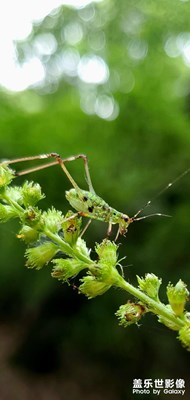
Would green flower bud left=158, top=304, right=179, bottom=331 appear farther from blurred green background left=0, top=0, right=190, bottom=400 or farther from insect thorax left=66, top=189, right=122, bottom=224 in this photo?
blurred green background left=0, top=0, right=190, bottom=400

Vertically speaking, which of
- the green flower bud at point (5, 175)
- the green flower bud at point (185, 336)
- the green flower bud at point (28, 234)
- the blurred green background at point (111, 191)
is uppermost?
the blurred green background at point (111, 191)

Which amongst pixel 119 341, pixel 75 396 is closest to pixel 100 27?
pixel 119 341

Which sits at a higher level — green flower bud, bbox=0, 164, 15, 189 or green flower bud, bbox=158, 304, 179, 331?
green flower bud, bbox=0, 164, 15, 189

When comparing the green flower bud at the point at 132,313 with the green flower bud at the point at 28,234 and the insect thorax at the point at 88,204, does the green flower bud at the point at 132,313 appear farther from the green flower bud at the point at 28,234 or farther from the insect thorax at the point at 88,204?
the insect thorax at the point at 88,204

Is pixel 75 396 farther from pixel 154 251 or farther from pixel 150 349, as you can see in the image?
pixel 154 251

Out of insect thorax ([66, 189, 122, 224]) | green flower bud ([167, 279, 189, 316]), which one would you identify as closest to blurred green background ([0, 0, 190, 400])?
insect thorax ([66, 189, 122, 224])

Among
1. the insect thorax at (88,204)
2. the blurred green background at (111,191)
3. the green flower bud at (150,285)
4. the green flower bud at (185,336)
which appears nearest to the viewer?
the green flower bud at (185,336)

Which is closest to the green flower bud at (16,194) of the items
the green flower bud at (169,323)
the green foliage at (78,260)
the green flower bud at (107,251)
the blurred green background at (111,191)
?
the green foliage at (78,260)
